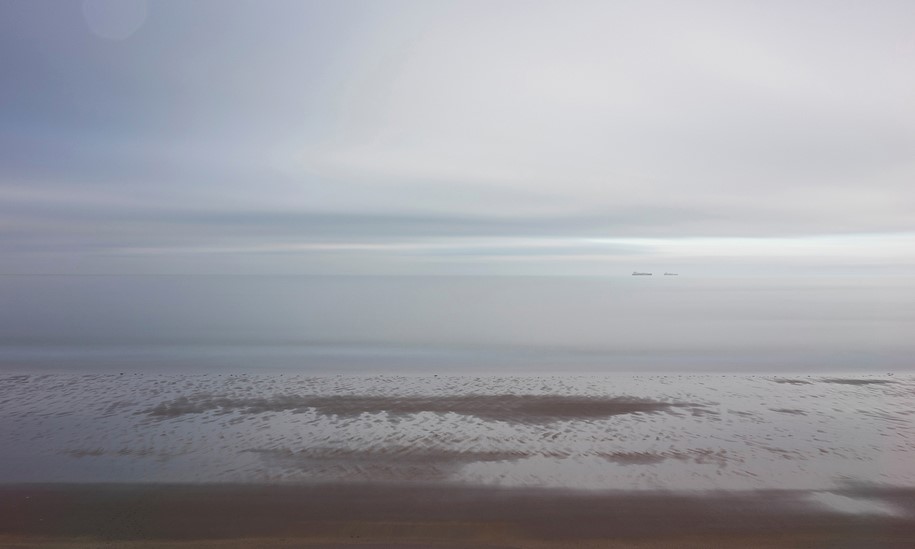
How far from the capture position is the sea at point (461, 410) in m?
14.5

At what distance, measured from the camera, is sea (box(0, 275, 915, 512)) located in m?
14.5

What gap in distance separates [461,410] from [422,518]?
8.63 meters

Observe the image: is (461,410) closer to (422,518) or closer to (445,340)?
(422,518)

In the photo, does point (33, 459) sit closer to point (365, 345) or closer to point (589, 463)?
point (589, 463)

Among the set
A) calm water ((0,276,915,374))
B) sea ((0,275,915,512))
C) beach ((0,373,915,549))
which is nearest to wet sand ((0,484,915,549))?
beach ((0,373,915,549))

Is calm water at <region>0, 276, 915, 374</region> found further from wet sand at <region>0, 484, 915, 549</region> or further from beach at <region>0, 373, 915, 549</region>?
wet sand at <region>0, 484, 915, 549</region>

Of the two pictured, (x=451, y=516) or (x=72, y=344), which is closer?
(x=451, y=516)

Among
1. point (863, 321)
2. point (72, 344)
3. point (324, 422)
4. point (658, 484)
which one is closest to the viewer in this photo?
point (658, 484)

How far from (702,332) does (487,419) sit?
119 ft

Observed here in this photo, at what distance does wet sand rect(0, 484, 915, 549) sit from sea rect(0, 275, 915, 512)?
0.71m

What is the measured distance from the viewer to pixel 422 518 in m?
11.8

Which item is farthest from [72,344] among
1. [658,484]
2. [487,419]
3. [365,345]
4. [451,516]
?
[658,484]

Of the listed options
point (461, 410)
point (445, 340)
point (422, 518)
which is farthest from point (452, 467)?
point (445, 340)

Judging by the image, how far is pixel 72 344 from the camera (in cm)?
3734
